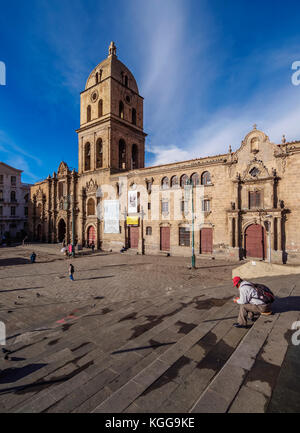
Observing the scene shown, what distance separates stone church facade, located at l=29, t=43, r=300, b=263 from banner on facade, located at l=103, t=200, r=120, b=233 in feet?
0.50

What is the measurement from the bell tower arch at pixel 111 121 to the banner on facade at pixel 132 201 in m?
6.07

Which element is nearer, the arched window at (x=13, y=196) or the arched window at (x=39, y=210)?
the arched window at (x=39, y=210)

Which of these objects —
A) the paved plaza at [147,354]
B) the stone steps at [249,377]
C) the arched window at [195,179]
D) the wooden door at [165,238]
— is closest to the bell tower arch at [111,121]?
the wooden door at [165,238]

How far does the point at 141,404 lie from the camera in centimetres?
358

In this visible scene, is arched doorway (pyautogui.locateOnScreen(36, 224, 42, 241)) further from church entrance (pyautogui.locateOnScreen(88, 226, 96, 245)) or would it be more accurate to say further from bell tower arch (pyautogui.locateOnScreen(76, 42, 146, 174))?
bell tower arch (pyautogui.locateOnScreen(76, 42, 146, 174))

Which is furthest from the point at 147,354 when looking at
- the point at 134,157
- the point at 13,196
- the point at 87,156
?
the point at 13,196

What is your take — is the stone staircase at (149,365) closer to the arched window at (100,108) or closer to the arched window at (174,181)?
the arched window at (174,181)

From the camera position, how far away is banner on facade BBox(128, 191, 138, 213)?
26873 millimetres

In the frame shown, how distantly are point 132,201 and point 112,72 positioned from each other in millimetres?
21323

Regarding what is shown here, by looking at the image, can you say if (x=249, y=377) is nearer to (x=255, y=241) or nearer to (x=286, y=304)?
(x=286, y=304)

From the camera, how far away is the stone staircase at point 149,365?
367 cm

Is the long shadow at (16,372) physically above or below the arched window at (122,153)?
below

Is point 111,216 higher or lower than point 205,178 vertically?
lower

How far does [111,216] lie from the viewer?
29422 mm
